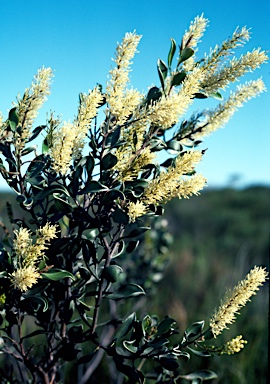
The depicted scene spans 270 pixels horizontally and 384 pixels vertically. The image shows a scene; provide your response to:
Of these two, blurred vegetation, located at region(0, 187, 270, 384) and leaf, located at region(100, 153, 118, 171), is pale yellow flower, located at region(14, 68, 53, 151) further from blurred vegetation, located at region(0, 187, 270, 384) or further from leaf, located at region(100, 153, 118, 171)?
blurred vegetation, located at region(0, 187, 270, 384)

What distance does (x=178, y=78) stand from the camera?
101 cm

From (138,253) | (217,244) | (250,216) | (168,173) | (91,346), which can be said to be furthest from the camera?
A: (250,216)

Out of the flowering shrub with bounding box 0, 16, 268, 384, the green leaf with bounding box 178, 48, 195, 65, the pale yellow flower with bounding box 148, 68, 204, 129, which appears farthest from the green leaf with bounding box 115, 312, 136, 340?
the green leaf with bounding box 178, 48, 195, 65

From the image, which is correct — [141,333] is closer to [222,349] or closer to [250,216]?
[222,349]

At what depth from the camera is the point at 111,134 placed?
99 centimetres

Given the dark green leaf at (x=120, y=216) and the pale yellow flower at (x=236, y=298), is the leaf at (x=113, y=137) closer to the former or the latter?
the dark green leaf at (x=120, y=216)

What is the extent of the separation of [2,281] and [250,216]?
15.8 m

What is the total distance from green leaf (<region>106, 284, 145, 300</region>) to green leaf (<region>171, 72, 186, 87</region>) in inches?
16.6

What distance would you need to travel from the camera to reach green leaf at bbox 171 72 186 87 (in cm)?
100

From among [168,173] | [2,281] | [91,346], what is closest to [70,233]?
[2,281]

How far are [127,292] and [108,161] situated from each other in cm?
30

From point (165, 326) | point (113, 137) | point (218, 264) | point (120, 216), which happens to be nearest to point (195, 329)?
point (165, 326)

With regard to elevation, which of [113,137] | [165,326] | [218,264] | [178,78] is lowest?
[165,326]

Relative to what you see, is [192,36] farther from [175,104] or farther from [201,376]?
[201,376]
